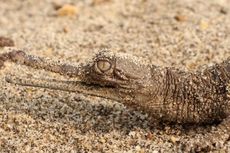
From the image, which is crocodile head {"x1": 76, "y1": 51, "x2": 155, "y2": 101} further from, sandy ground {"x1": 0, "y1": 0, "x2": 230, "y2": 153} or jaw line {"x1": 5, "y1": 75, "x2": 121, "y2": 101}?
sandy ground {"x1": 0, "y1": 0, "x2": 230, "y2": 153}

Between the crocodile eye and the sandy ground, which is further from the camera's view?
the sandy ground

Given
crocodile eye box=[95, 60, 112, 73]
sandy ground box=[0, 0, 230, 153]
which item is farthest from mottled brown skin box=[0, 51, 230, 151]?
sandy ground box=[0, 0, 230, 153]

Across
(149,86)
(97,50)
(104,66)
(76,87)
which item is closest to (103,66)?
(104,66)

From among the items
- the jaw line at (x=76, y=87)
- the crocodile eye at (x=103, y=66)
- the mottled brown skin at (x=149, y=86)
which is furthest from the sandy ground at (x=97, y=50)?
the crocodile eye at (x=103, y=66)

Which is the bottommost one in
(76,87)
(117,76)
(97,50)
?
(76,87)

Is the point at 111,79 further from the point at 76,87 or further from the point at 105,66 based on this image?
the point at 76,87
